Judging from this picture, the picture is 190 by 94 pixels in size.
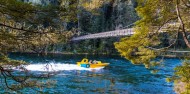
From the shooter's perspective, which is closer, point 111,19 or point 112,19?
point 112,19

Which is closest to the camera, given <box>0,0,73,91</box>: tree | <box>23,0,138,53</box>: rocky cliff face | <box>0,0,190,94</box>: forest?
<box>0,0,73,91</box>: tree

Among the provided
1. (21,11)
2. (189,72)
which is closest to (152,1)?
(189,72)

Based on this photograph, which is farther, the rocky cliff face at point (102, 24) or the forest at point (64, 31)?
the rocky cliff face at point (102, 24)

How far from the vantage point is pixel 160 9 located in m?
6.67

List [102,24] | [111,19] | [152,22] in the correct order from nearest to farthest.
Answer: [152,22] → [102,24] → [111,19]

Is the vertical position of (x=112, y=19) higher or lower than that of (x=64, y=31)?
higher

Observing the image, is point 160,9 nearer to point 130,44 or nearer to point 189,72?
point 130,44

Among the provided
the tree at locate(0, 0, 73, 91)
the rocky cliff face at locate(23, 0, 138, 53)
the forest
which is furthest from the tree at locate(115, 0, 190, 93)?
the rocky cliff face at locate(23, 0, 138, 53)

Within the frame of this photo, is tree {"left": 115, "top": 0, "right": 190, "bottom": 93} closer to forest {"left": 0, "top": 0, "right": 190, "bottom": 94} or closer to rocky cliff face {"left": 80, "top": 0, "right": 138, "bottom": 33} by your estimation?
forest {"left": 0, "top": 0, "right": 190, "bottom": 94}

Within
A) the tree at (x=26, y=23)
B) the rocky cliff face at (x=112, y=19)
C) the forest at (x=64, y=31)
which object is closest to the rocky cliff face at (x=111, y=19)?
the rocky cliff face at (x=112, y=19)

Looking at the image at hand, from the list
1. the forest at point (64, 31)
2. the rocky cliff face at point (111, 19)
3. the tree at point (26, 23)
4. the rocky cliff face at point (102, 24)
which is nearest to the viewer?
the tree at point (26, 23)

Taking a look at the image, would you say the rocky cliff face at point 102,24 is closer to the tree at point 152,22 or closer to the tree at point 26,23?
the tree at point 152,22

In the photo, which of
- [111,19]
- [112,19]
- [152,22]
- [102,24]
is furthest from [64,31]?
[111,19]

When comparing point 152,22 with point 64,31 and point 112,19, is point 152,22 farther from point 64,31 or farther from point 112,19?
point 112,19
